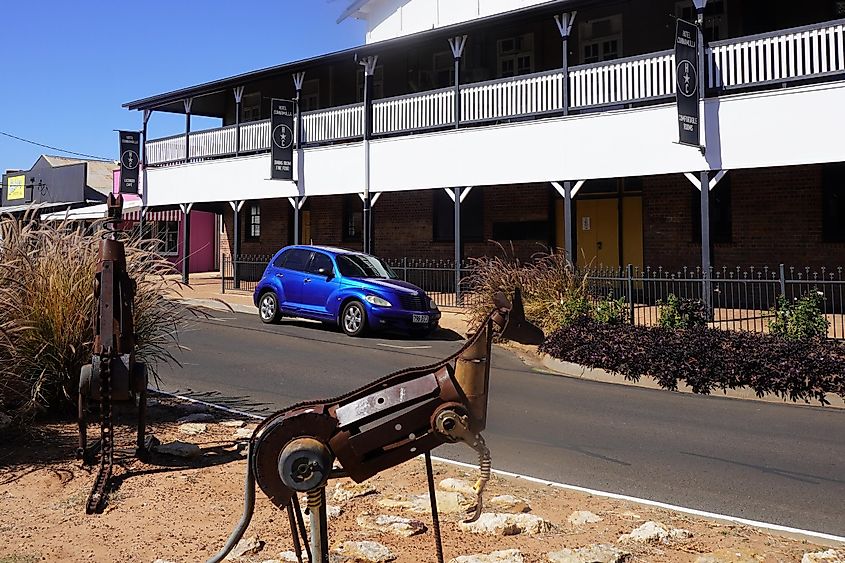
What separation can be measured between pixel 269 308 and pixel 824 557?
13.7 metres

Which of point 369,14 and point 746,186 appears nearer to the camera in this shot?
point 746,186

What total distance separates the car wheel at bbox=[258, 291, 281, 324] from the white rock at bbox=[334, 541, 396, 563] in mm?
12710

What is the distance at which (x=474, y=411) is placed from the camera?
9.06 feet

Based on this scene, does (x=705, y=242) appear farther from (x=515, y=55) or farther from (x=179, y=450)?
(x=179, y=450)

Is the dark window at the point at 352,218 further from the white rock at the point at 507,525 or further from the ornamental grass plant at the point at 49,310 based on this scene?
the white rock at the point at 507,525

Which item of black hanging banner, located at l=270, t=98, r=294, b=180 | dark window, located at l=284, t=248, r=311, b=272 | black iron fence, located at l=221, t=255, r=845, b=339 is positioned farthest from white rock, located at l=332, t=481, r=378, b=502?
black hanging banner, located at l=270, t=98, r=294, b=180

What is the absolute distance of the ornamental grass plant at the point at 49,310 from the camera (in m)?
6.30

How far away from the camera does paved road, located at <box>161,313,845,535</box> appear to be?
594 cm

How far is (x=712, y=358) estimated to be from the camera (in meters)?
10.6

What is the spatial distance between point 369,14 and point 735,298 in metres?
18.8

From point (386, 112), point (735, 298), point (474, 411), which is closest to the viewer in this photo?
point (474, 411)

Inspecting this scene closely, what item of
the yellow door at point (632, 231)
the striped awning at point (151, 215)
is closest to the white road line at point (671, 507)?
the yellow door at point (632, 231)

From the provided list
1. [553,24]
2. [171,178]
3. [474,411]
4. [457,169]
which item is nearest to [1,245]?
[474,411]

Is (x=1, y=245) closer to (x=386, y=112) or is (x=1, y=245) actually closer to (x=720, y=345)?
(x=720, y=345)
